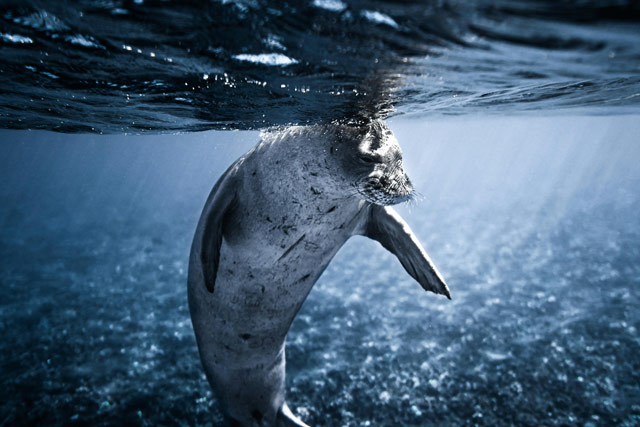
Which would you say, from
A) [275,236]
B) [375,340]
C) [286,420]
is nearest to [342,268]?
[375,340]

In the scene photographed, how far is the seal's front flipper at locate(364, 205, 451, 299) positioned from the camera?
307 cm

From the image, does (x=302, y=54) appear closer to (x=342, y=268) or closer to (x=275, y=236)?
(x=275, y=236)

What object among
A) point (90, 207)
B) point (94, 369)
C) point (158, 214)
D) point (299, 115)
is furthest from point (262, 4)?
point (90, 207)

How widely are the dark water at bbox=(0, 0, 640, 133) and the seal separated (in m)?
0.70

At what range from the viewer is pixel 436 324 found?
7.89 meters

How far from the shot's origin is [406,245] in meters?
3.16

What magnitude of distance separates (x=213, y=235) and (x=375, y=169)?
1353 mm

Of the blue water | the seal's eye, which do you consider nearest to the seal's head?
the seal's eye

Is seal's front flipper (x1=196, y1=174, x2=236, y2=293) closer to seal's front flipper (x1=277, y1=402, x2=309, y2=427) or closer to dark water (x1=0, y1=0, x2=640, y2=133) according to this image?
dark water (x1=0, y1=0, x2=640, y2=133)

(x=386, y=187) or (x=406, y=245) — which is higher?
(x=386, y=187)

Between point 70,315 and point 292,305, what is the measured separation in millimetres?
8462

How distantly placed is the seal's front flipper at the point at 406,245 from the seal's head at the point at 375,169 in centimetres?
74

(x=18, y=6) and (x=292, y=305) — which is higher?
(x=18, y=6)

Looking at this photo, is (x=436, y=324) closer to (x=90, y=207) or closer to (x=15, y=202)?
(x=90, y=207)
